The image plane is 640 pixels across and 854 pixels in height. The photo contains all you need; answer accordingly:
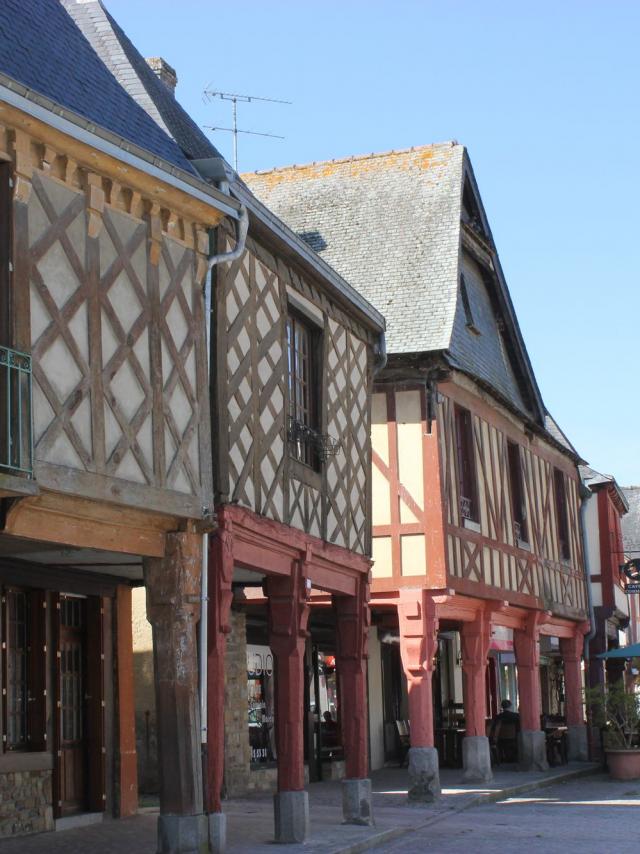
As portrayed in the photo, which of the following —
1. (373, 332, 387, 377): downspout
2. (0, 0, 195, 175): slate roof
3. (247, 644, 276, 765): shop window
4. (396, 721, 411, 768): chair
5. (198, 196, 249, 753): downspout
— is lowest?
(396, 721, 411, 768): chair

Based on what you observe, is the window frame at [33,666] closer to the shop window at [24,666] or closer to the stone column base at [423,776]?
the shop window at [24,666]

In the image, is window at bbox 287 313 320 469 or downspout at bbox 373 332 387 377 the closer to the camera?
window at bbox 287 313 320 469

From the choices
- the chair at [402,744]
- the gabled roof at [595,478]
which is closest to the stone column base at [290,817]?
the chair at [402,744]

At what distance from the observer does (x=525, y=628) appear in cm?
2108

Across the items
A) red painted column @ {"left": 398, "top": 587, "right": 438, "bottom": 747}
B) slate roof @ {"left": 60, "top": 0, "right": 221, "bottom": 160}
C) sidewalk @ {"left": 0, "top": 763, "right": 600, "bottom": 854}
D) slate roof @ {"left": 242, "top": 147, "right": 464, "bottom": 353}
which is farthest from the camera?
slate roof @ {"left": 242, "top": 147, "right": 464, "bottom": 353}

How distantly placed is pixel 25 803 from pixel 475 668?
26.3ft

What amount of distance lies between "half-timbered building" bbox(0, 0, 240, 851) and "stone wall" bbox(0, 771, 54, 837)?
0.02 m

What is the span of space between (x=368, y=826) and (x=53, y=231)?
7134mm

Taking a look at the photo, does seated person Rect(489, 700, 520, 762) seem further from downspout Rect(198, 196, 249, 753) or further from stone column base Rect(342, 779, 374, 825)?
downspout Rect(198, 196, 249, 753)

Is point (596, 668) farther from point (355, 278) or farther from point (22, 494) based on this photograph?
point (22, 494)

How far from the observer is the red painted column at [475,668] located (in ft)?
59.5

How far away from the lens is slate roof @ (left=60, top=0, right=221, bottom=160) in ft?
39.4

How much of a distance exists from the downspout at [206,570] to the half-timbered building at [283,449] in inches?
1.4

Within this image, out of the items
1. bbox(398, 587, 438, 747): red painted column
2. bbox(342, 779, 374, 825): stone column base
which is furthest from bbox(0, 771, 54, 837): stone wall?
bbox(398, 587, 438, 747): red painted column
